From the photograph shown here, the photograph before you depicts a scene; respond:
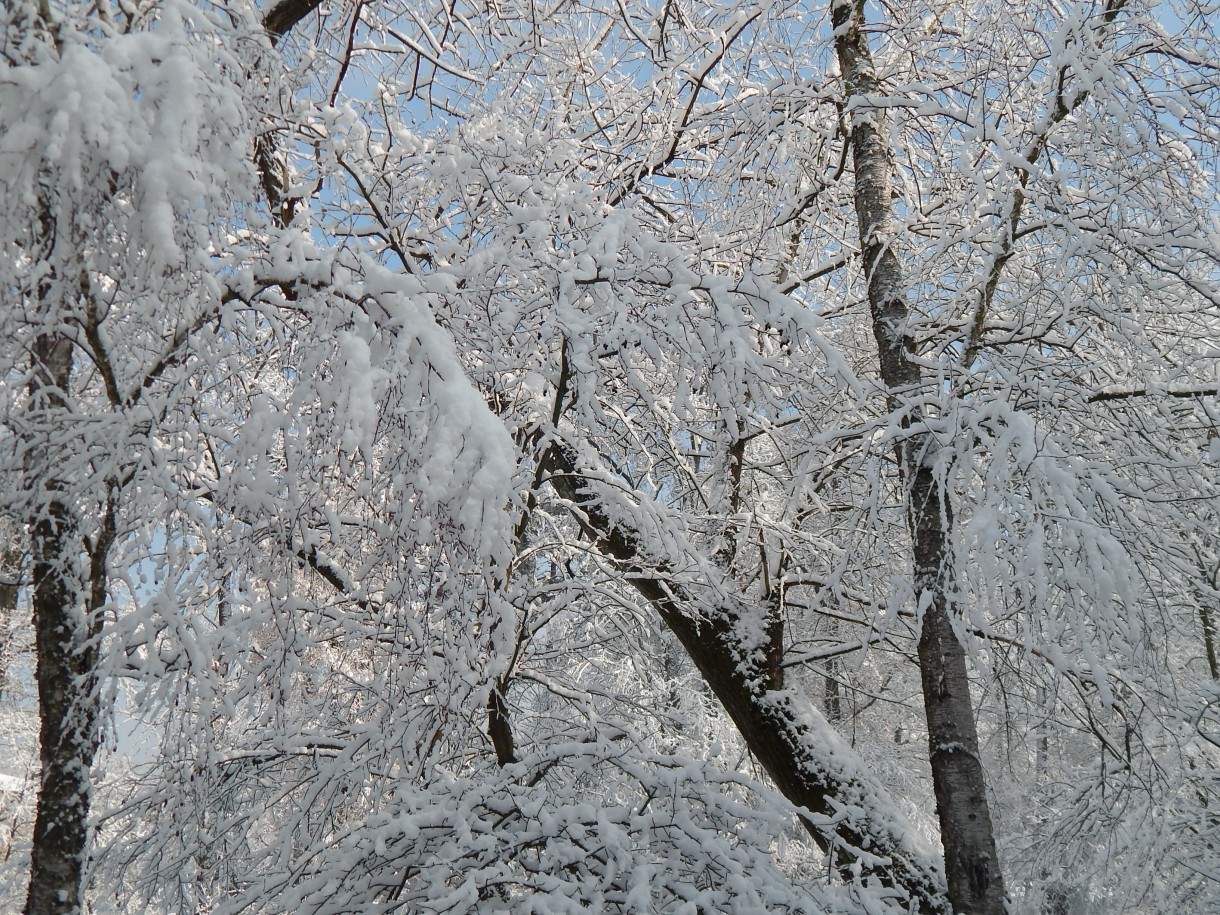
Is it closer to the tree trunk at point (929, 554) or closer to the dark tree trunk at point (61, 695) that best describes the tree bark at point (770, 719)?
the tree trunk at point (929, 554)

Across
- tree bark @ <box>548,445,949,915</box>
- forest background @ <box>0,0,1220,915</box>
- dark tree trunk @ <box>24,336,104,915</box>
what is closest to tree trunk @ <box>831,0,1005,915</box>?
forest background @ <box>0,0,1220,915</box>

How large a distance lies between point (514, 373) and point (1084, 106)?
2.61 metres

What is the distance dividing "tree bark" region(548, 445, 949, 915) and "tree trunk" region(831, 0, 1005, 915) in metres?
0.24

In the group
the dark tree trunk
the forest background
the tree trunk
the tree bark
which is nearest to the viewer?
the forest background

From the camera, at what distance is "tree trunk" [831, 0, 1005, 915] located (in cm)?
338

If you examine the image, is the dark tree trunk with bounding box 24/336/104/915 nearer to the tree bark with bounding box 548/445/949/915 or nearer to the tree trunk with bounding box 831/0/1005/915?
the tree bark with bounding box 548/445/949/915

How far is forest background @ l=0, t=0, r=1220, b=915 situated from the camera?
1.84 m

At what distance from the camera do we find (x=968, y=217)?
4.50m

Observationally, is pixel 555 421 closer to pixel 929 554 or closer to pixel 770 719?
pixel 929 554

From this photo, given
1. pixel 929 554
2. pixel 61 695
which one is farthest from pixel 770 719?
pixel 61 695

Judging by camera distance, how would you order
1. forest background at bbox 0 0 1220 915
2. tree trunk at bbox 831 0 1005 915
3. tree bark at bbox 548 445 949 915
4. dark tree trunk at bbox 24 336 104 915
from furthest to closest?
tree bark at bbox 548 445 949 915, tree trunk at bbox 831 0 1005 915, dark tree trunk at bbox 24 336 104 915, forest background at bbox 0 0 1220 915

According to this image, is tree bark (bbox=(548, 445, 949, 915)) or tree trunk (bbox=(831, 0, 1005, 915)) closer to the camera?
tree trunk (bbox=(831, 0, 1005, 915))

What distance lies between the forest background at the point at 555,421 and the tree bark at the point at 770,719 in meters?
0.03

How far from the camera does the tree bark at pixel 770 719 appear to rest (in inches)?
145
